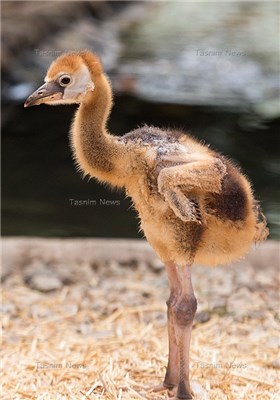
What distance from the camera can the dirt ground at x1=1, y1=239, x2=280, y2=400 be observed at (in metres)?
2.62

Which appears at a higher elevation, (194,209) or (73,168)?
(73,168)

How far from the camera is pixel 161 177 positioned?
215 cm

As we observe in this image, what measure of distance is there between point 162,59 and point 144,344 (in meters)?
4.71

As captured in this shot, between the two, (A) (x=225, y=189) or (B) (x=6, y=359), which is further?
(B) (x=6, y=359)

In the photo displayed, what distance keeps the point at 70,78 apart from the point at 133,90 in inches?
190

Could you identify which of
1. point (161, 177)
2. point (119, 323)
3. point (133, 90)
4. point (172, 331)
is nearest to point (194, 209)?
point (161, 177)

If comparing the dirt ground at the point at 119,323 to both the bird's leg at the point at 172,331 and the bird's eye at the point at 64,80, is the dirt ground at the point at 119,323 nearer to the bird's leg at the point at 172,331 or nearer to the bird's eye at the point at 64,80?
the bird's leg at the point at 172,331

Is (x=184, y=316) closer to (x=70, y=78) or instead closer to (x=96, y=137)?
(x=96, y=137)

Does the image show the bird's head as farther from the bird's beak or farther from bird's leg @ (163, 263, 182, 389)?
bird's leg @ (163, 263, 182, 389)

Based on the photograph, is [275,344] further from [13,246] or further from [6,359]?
[13,246]

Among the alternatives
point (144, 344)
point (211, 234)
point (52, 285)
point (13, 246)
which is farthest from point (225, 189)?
point (13, 246)

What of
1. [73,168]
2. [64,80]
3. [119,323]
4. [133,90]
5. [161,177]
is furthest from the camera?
[133,90]

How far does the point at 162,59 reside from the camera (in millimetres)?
7391

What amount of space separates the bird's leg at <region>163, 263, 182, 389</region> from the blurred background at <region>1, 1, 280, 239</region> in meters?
2.25
